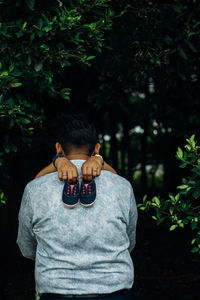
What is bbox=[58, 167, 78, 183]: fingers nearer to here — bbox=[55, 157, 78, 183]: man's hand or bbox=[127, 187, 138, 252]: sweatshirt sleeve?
bbox=[55, 157, 78, 183]: man's hand

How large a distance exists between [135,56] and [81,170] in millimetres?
1900

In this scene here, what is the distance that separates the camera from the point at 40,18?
291 centimetres

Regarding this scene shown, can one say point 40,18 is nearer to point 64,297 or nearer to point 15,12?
point 15,12

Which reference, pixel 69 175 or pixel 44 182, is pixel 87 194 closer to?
pixel 69 175

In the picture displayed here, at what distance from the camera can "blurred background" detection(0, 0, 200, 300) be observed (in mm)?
3020

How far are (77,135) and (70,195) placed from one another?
0.41 m

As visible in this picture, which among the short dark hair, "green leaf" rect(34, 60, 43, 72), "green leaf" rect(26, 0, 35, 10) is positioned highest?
"green leaf" rect(26, 0, 35, 10)

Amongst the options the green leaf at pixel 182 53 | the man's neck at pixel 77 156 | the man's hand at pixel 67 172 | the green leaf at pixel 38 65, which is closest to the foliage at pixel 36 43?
the green leaf at pixel 38 65

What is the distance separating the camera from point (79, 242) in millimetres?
1968

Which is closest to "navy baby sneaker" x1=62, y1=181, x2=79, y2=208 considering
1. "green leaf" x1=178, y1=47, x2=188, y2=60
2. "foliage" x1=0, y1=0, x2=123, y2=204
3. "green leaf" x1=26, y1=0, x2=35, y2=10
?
"foliage" x1=0, y1=0, x2=123, y2=204

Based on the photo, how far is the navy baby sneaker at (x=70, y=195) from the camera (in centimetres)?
194

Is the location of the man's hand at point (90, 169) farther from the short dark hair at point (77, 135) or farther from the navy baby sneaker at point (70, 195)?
the short dark hair at point (77, 135)

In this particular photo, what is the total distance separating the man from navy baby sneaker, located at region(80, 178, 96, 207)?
5 cm

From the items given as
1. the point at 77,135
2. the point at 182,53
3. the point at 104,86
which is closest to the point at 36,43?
the point at 77,135
